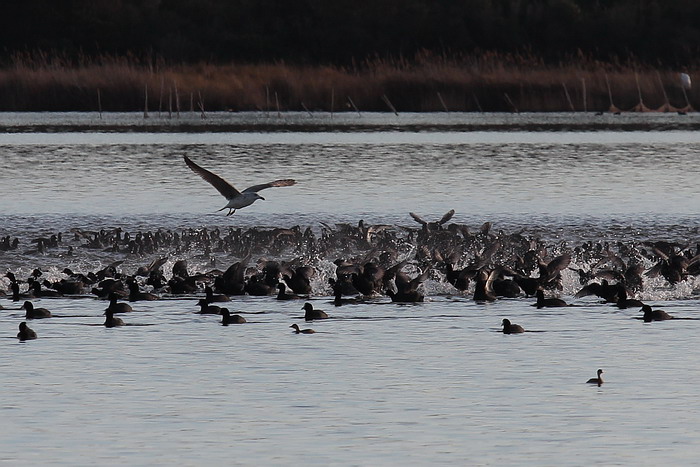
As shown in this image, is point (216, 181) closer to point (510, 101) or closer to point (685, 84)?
point (510, 101)

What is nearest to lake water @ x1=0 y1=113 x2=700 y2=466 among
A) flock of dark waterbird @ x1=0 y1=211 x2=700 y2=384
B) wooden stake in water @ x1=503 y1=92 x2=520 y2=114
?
flock of dark waterbird @ x1=0 y1=211 x2=700 y2=384

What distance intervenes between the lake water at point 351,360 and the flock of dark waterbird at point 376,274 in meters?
0.12

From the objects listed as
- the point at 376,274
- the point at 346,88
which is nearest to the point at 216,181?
the point at 376,274

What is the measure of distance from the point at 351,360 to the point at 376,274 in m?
3.45

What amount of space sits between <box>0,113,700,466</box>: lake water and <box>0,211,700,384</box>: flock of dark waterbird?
121mm

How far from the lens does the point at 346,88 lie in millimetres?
46625

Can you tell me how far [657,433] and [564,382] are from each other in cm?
176

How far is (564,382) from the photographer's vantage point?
1197 cm

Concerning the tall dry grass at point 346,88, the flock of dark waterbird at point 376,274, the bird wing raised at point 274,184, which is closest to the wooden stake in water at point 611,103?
the tall dry grass at point 346,88

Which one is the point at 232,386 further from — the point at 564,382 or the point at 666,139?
the point at 666,139

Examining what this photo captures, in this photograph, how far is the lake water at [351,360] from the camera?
999 cm

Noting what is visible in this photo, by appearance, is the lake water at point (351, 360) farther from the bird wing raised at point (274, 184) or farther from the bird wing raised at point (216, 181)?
the bird wing raised at point (274, 184)

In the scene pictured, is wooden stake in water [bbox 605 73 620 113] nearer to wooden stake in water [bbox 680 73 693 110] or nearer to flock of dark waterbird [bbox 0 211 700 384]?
wooden stake in water [bbox 680 73 693 110]

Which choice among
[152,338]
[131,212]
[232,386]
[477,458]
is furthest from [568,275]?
[131,212]
